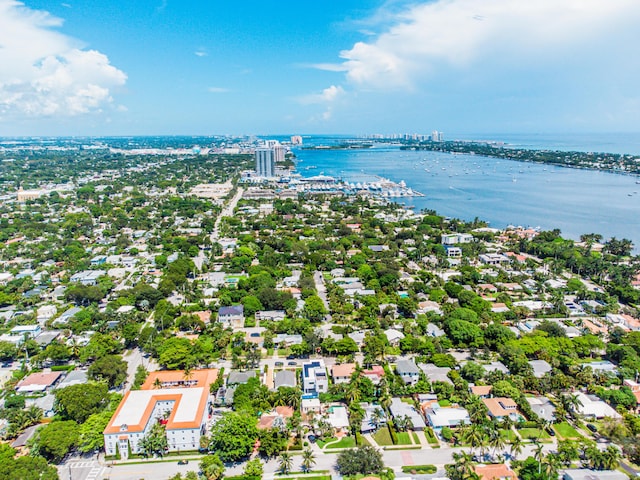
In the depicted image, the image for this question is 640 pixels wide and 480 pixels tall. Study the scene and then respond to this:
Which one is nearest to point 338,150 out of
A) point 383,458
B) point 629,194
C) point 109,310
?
point 629,194

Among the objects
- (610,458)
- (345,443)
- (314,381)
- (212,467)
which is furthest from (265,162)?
(610,458)

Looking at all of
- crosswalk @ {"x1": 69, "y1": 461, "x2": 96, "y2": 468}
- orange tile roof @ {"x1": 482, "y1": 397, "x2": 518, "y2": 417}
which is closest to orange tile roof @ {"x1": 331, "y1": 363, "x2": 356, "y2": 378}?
orange tile roof @ {"x1": 482, "y1": 397, "x2": 518, "y2": 417}

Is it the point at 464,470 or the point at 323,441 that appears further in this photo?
the point at 323,441

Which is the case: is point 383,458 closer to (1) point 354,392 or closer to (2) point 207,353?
(1) point 354,392

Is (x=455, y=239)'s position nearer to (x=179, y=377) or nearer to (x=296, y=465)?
(x=179, y=377)

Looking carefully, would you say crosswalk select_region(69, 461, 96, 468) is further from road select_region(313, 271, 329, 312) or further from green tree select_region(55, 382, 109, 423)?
road select_region(313, 271, 329, 312)

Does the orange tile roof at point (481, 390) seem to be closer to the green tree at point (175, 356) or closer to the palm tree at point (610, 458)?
the palm tree at point (610, 458)
